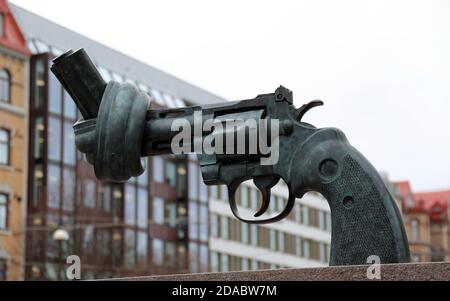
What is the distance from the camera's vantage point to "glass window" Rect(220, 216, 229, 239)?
62094 millimetres

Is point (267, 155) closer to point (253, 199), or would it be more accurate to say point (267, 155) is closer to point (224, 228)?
point (224, 228)

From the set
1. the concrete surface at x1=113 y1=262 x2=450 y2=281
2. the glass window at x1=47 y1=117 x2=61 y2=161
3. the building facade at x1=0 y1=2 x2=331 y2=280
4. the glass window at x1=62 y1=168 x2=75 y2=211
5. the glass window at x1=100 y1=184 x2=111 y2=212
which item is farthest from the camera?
the glass window at x1=100 y1=184 x2=111 y2=212

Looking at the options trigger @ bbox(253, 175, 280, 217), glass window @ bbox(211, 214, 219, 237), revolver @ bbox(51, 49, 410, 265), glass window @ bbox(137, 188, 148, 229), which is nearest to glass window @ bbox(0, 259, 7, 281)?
glass window @ bbox(137, 188, 148, 229)

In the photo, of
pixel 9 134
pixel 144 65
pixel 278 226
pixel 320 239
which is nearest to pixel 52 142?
pixel 9 134

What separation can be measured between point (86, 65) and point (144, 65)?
161 ft

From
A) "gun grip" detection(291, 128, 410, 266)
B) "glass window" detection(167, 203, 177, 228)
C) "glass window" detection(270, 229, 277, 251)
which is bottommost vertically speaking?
"gun grip" detection(291, 128, 410, 266)

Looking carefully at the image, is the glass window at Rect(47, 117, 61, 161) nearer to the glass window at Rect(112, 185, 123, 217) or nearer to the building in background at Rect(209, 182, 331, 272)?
the glass window at Rect(112, 185, 123, 217)

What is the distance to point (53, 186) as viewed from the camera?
45.4m

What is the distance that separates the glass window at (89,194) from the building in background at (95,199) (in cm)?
4

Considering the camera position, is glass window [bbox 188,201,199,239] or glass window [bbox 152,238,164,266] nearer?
glass window [bbox 152,238,164,266]

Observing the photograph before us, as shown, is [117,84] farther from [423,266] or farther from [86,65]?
[423,266]

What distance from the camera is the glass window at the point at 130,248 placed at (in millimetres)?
46688

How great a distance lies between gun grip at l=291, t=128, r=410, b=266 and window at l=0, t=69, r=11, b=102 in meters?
38.7

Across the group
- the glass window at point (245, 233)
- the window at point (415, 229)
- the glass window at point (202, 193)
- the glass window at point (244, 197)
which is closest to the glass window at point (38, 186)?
the glass window at point (202, 193)
